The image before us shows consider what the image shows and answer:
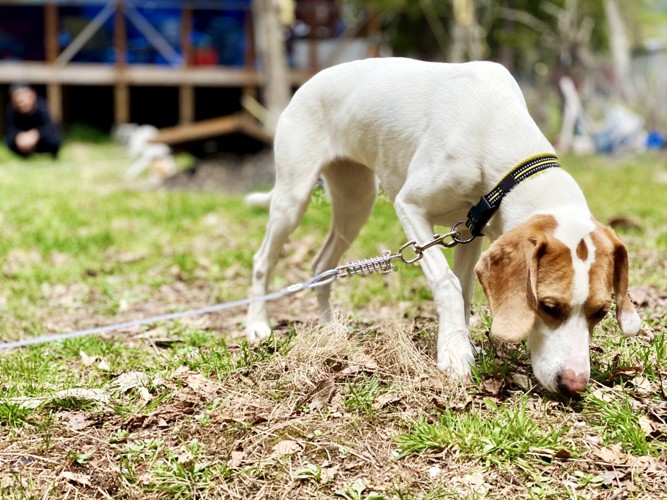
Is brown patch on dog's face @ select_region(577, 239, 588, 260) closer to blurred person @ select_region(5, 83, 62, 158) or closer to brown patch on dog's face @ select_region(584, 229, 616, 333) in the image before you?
brown patch on dog's face @ select_region(584, 229, 616, 333)

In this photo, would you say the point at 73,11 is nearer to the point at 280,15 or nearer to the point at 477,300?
the point at 280,15

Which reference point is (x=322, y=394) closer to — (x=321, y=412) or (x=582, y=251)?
(x=321, y=412)

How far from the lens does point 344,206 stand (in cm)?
444

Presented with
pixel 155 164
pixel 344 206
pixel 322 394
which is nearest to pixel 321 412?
pixel 322 394

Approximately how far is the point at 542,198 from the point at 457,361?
0.76 meters

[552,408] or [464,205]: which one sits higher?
[464,205]

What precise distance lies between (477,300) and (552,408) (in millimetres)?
849

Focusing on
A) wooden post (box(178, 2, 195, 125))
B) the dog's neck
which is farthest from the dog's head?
wooden post (box(178, 2, 195, 125))

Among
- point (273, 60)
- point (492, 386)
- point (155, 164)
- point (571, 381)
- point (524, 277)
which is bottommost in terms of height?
point (155, 164)

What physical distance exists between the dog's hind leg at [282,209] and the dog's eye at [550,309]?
1.63 m

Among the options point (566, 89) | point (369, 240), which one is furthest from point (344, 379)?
point (566, 89)

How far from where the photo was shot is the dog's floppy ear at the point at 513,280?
2.83 meters

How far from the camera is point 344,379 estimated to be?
130 inches

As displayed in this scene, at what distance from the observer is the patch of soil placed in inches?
405
